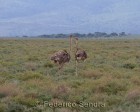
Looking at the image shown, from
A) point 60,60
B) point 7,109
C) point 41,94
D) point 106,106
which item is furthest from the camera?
point 60,60

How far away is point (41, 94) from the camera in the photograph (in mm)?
12461

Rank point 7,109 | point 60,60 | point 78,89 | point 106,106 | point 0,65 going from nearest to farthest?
point 7,109 → point 106,106 → point 78,89 → point 60,60 → point 0,65

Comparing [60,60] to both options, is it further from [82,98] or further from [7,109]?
[7,109]

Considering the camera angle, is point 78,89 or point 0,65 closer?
point 78,89

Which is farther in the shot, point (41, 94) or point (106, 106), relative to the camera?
point (41, 94)

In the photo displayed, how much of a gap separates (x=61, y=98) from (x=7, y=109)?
2032 mm

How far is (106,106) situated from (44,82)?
3591 millimetres

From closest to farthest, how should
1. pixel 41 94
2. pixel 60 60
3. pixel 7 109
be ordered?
pixel 7 109 < pixel 41 94 < pixel 60 60

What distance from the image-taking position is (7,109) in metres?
10.8

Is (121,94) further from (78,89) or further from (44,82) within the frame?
(44,82)

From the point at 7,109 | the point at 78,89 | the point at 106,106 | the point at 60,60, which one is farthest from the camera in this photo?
the point at 60,60

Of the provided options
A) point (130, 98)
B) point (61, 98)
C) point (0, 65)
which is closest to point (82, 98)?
point (61, 98)

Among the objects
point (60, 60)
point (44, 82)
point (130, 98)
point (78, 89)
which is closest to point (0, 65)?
point (60, 60)

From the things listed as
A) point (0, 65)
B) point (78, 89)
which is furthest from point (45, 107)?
point (0, 65)
